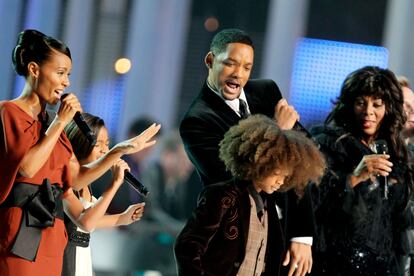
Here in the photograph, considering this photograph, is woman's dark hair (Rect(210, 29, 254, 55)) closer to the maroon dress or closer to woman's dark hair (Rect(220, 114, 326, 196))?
woman's dark hair (Rect(220, 114, 326, 196))

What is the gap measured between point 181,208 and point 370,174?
12.5 feet

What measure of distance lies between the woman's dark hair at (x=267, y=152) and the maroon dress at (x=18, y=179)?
0.57 metres

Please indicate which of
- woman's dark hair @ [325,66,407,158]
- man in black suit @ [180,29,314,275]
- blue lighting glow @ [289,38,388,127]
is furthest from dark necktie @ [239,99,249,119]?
blue lighting glow @ [289,38,388,127]

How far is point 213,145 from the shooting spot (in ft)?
11.2

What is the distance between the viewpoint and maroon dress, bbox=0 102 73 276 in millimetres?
2961

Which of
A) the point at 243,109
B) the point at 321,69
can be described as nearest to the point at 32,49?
the point at 243,109

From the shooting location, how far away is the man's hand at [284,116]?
3359mm

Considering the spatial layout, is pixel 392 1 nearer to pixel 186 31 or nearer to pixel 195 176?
pixel 186 31

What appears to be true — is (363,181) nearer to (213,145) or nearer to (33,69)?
(213,145)

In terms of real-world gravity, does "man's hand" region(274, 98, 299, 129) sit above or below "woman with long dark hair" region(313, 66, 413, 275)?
above

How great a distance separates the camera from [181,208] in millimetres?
7418

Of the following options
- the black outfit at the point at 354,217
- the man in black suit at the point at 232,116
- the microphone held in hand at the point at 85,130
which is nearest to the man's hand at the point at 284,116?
the man in black suit at the point at 232,116

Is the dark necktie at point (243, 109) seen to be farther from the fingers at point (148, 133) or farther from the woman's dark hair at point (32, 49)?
the woman's dark hair at point (32, 49)

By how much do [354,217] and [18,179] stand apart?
1376 mm
